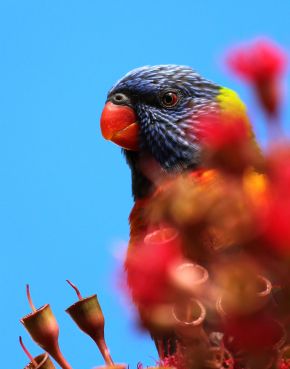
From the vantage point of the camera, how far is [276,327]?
66 cm

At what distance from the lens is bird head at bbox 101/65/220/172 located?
106 inches

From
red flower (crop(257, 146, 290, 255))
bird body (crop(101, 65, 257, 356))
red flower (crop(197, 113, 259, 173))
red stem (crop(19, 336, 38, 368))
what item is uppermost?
red flower (crop(197, 113, 259, 173))

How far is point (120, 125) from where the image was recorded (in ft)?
8.84

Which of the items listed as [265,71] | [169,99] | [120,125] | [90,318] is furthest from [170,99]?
[265,71]

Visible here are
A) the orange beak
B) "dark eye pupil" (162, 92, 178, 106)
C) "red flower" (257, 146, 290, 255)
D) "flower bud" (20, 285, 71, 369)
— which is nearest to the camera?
"red flower" (257, 146, 290, 255)

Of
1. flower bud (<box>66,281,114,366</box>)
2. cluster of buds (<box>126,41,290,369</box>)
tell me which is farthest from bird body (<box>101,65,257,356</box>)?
cluster of buds (<box>126,41,290,369</box>)

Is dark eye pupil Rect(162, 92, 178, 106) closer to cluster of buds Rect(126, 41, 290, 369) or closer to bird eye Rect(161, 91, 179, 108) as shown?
bird eye Rect(161, 91, 179, 108)

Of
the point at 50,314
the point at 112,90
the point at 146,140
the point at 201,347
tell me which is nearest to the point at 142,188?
the point at 146,140

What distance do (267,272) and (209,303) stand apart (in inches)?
3.1

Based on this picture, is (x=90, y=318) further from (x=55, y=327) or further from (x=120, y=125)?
(x=120, y=125)

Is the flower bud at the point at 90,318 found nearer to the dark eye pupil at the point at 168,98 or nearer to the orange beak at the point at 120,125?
the orange beak at the point at 120,125

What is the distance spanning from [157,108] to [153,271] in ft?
7.27

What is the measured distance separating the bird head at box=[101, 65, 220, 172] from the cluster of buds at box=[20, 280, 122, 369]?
5.14ft

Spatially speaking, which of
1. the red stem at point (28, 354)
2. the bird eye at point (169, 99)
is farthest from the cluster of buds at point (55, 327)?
the bird eye at point (169, 99)
